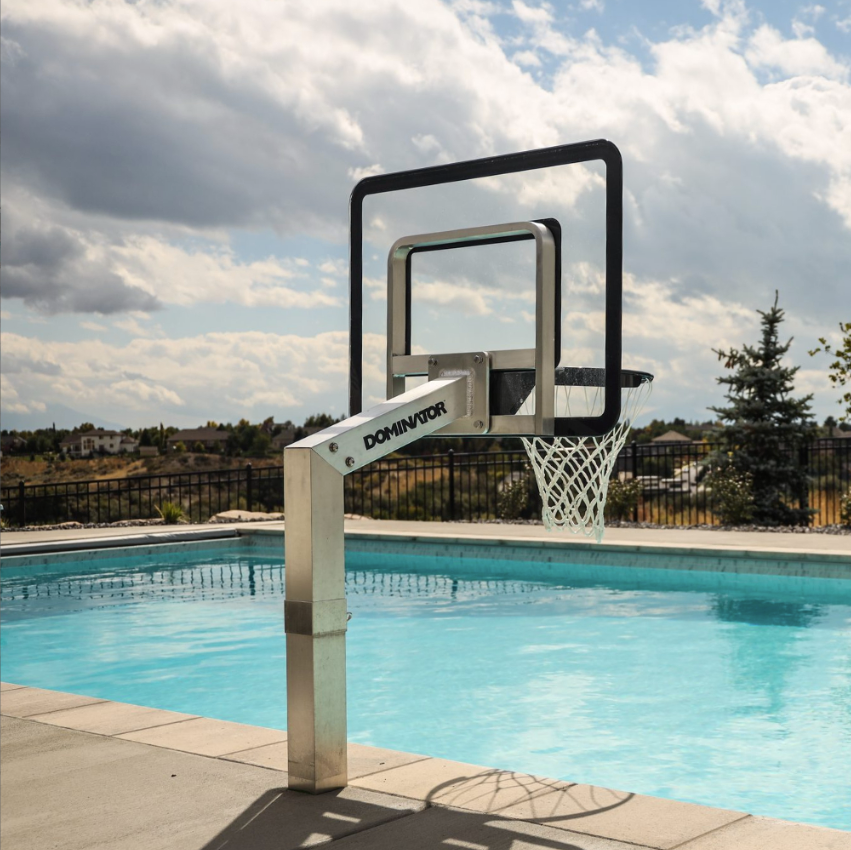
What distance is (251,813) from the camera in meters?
3.48

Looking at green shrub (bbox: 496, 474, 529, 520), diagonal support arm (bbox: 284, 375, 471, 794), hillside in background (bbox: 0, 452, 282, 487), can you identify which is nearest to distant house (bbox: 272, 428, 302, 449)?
hillside in background (bbox: 0, 452, 282, 487)

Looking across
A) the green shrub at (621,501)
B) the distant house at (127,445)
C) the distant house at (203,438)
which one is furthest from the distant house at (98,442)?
the green shrub at (621,501)

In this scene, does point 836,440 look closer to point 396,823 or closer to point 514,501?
point 514,501

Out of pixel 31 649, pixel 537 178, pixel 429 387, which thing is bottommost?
pixel 31 649

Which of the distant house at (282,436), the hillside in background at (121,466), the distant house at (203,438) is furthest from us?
the distant house at (203,438)

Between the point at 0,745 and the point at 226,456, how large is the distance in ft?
158

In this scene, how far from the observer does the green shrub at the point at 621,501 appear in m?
16.8

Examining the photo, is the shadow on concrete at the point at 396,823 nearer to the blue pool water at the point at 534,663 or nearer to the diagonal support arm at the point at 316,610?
the diagonal support arm at the point at 316,610

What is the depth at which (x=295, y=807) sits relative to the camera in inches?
139

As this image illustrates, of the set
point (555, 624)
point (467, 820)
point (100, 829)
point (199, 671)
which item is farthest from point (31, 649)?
point (467, 820)

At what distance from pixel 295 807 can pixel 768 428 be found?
1454 centimetres

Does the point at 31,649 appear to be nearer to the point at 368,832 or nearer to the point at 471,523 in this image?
the point at 368,832

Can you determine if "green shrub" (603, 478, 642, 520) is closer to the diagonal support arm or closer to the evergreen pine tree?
the evergreen pine tree

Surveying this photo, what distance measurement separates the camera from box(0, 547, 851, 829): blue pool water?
18.6 feet
